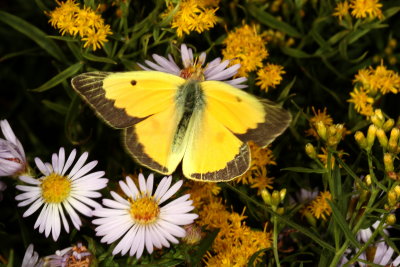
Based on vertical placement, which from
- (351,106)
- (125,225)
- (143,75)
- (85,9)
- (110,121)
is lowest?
(125,225)

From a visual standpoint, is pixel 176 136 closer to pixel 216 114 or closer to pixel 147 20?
pixel 216 114

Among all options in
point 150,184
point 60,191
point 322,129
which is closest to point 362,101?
point 322,129

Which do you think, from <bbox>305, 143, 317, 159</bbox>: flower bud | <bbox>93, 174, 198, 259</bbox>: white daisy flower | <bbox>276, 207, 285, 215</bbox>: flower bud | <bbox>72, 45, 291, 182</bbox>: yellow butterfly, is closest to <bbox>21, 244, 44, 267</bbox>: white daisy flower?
<bbox>93, 174, 198, 259</bbox>: white daisy flower

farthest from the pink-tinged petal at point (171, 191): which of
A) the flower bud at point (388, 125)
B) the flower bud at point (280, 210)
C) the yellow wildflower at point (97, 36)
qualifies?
the flower bud at point (388, 125)

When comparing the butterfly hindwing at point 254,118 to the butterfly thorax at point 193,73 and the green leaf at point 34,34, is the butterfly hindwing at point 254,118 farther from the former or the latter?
the green leaf at point 34,34

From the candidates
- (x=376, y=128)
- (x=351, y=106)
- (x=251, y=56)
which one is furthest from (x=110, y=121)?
(x=351, y=106)

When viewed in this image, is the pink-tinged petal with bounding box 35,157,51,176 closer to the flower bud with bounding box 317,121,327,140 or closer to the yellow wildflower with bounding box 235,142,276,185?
the yellow wildflower with bounding box 235,142,276,185

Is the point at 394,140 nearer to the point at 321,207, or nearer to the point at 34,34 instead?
the point at 321,207
